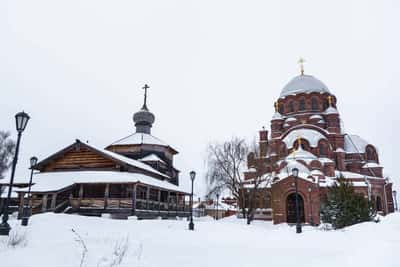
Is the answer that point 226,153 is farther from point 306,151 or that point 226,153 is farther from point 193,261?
point 193,261

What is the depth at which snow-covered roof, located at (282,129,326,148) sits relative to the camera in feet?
134

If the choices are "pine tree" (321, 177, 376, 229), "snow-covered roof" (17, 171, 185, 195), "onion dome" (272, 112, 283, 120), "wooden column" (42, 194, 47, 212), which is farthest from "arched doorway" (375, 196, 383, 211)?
"wooden column" (42, 194, 47, 212)

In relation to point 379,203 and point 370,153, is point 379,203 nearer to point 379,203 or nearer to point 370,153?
point 379,203

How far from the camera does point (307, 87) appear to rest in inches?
1887

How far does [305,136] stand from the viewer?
41.3 metres

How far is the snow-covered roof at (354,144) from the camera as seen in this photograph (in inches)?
1788

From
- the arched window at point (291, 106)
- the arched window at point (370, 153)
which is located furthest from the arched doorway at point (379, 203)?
the arched window at point (291, 106)

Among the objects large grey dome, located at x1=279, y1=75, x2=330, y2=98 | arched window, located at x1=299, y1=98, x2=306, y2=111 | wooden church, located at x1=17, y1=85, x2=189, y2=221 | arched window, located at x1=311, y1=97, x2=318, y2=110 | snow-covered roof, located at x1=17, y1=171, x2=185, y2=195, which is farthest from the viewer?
large grey dome, located at x1=279, y1=75, x2=330, y2=98

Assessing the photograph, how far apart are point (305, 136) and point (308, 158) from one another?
5.03 metres

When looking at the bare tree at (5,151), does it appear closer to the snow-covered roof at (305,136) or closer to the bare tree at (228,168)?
the bare tree at (228,168)

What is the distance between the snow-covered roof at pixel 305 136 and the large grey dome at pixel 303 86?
800cm

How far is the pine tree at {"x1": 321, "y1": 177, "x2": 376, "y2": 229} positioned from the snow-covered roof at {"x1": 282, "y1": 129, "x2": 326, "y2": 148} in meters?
23.2

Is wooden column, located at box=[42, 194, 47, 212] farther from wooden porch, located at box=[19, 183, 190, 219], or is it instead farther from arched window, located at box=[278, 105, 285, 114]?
arched window, located at box=[278, 105, 285, 114]

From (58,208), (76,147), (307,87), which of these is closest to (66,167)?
(76,147)
